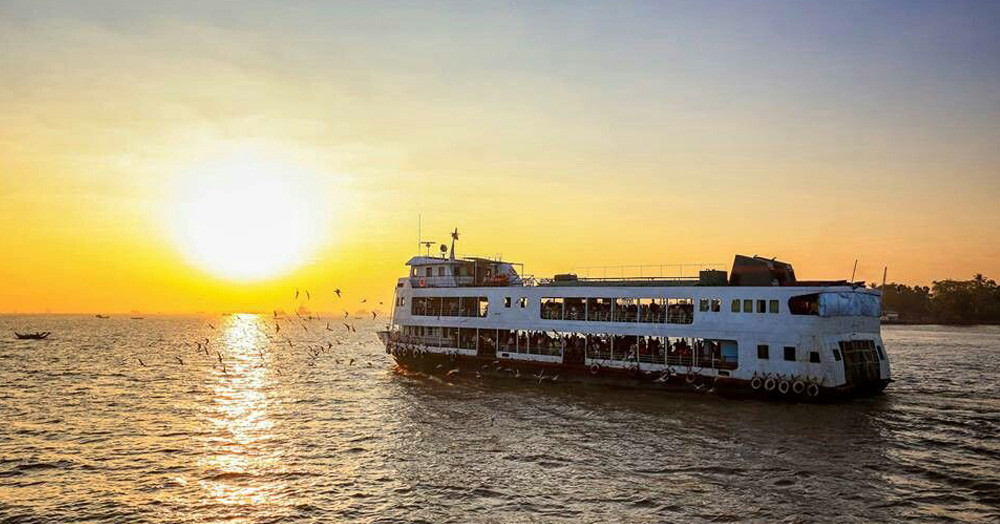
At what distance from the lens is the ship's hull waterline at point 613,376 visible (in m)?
36.5

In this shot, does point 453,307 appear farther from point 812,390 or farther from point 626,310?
point 812,390

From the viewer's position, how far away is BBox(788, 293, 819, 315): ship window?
36781 mm

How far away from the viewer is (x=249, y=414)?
1564 inches

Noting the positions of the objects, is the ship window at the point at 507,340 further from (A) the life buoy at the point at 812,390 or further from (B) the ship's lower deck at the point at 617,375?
(A) the life buoy at the point at 812,390

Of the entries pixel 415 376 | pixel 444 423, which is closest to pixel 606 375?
pixel 444 423

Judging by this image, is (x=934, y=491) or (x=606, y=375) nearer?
(x=934, y=491)

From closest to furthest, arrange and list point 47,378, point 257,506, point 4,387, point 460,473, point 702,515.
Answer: point 702,515 → point 257,506 → point 460,473 → point 4,387 → point 47,378

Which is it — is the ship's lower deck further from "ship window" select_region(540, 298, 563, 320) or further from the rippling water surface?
"ship window" select_region(540, 298, 563, 320)

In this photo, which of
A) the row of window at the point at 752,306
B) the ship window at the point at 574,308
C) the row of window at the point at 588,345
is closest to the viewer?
the row of window at the point at 752,306

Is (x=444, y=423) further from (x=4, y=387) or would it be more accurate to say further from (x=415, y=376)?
(x=4, y=387)

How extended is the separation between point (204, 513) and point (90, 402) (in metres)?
30.6

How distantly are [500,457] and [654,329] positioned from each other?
19288mm

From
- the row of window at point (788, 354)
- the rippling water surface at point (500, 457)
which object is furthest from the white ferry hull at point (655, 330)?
the rippling water surface at point (500, 457)

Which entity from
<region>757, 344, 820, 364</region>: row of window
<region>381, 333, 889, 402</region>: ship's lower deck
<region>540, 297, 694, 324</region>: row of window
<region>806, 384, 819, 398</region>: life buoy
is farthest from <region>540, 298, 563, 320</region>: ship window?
<region>806, 384, 819, 398</region>: life buoy
